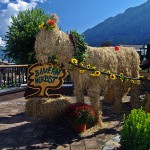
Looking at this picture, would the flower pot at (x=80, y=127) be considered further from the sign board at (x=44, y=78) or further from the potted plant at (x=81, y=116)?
the sign board at (x=44, y=78)

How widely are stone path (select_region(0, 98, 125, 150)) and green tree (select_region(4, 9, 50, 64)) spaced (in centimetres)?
1170

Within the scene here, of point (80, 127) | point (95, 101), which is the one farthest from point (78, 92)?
point (80, 127)

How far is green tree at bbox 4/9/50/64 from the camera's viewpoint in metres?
20.8

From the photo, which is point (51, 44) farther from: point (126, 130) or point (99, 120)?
point (126, 130)

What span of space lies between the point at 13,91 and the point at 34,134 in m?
5.50

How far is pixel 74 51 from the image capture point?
23.7 ft

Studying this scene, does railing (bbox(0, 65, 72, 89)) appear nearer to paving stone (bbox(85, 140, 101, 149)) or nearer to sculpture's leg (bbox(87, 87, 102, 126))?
sculpture's leg (bbox(87, 87, 102, 126))

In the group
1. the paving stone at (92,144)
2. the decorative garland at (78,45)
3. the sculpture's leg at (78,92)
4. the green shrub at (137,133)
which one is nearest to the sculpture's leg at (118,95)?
the sculpture's leg at (78,92)

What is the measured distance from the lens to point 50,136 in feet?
22.7

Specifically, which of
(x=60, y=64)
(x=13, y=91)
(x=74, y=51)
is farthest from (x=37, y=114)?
(x=13, y=91)

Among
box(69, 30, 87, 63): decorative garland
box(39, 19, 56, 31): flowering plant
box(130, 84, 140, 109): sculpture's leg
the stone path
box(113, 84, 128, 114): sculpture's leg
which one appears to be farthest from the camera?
box(130, 84, 140, 109): sculpture's leg

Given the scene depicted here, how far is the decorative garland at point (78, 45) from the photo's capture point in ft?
23.6

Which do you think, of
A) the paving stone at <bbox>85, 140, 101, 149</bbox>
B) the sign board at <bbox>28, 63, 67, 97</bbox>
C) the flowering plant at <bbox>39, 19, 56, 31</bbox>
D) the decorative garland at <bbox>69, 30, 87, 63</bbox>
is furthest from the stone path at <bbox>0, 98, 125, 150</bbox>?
the flowering plant at <bbox>39, 19, 56, 31</bbox>

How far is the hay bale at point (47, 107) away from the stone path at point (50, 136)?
0.75 ft
